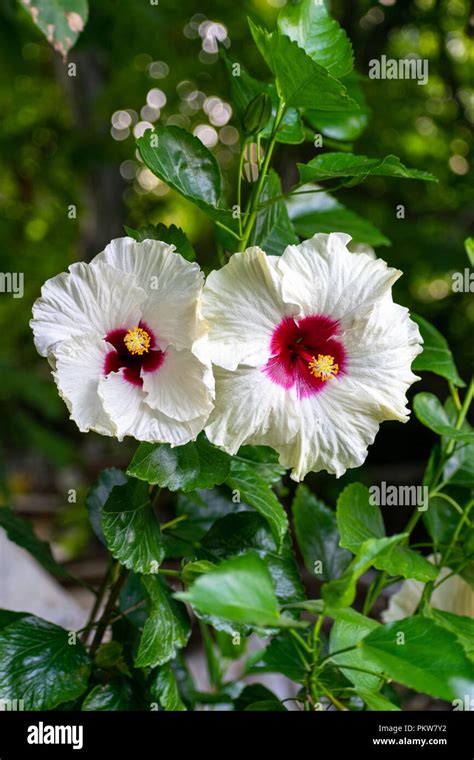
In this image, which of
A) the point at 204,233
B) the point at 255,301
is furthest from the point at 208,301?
the point at 204,233

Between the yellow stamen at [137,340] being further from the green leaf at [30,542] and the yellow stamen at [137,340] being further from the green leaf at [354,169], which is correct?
the green leaf at [30,542]

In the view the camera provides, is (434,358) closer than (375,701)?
No

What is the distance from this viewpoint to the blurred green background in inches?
60.3

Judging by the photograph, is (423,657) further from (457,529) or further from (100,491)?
(100,491)

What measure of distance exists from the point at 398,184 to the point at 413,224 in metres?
0.38

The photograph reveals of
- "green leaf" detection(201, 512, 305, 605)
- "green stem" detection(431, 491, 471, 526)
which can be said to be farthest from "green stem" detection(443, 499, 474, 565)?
"green leaf" detection(201, 512, 305, 605)

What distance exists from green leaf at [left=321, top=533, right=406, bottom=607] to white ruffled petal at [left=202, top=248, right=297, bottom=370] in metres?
0.11

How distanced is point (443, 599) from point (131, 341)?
0.31 metres

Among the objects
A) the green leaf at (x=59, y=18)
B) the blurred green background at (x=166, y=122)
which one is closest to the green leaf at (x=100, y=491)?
the green leaf at (x=59, y=18)

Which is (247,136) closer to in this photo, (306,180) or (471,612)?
(306,180)

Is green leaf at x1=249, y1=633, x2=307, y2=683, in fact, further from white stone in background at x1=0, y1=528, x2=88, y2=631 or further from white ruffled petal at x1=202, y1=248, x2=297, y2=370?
white stone in background at x1=0, y1=528, x2=88, y2=631

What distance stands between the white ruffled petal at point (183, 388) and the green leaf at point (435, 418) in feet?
0.60

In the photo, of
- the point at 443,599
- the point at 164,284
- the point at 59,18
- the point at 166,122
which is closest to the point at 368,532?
the point at 443,599
